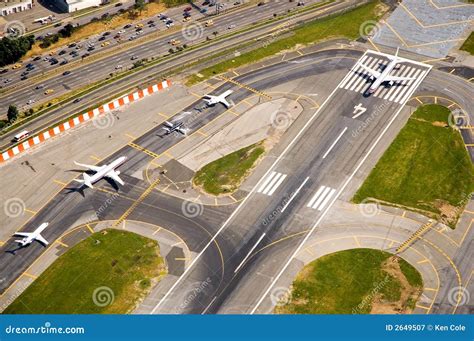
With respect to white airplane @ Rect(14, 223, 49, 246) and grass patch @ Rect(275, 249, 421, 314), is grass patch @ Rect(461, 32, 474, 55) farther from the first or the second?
white airplane @ Rect(14, 223, 49, 246)

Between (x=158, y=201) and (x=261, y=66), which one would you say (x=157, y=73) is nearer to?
(x=261, y=66)

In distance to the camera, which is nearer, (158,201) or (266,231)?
(266,231)

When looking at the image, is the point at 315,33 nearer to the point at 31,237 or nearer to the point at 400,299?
the point at 400,299

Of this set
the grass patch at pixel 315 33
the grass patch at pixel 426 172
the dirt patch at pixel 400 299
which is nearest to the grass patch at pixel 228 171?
the grass patch at pixel 426 172

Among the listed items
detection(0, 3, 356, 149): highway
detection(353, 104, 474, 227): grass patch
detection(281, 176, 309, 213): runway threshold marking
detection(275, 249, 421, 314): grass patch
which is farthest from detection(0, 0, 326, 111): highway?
detection(275, 249, 421, 314): grass patch

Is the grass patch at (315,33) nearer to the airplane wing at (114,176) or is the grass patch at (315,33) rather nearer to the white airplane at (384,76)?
the white airplane at (384,76)

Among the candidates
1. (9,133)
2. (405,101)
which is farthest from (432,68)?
(9,133)
